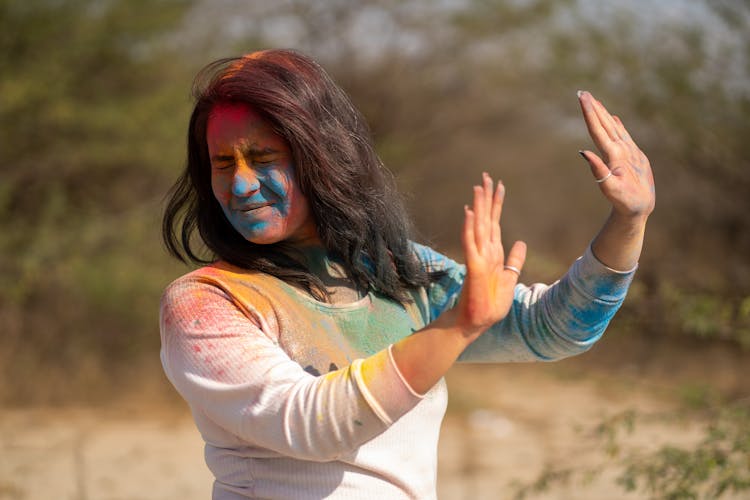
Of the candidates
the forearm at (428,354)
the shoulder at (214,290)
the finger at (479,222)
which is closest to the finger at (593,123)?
the finger at (479,222)

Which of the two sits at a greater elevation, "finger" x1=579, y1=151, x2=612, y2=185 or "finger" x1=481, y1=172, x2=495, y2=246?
"finger" x1=579, y1=151, x2=612, y2=185

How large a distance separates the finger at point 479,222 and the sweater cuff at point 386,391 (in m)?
0.21

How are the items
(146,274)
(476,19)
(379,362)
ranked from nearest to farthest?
1. (379,362)
2. (146,274)
3. (476,19)

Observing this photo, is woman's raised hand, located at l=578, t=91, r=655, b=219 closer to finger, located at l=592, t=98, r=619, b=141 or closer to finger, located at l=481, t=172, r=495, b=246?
finger, located at l=592, t=98, r=619, b=141

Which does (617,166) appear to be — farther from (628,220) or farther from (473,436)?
(473,436)

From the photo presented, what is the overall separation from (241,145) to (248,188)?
0.24 ft

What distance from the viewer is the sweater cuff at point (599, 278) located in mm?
1722

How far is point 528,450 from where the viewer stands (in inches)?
240

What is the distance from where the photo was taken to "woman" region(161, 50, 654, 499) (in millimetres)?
1385

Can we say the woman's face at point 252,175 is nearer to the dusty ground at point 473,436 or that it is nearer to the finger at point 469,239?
the finger at point 469,239

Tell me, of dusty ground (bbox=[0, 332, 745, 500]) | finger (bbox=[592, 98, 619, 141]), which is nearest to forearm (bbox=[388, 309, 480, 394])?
finger (bbox=[592, 98, 619, 141])

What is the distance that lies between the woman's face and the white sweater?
10 cm

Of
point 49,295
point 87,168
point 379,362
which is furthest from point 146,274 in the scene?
point 379,362

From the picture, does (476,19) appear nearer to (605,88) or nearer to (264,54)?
(605,88)
